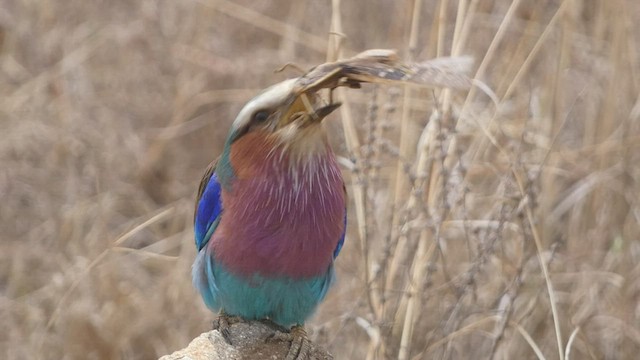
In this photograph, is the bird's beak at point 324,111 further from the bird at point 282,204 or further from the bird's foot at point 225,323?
the bird's foot at point 225,323

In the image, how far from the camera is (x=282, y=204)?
7.70ft

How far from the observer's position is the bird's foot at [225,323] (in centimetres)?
251

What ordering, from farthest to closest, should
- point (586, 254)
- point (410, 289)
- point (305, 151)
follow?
point (586, 254) → point (410, 289) → point (305, 151)

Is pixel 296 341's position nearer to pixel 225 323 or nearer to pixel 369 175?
pixel 225 323

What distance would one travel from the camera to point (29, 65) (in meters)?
5.41

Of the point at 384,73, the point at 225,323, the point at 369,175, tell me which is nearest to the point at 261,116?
Result: the point at 384,73

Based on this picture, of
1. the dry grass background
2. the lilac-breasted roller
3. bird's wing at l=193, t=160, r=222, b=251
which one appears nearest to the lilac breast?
the lilac-breasted roller

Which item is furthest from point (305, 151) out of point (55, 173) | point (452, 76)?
point (55, 173)

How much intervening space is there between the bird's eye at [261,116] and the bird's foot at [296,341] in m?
0.58

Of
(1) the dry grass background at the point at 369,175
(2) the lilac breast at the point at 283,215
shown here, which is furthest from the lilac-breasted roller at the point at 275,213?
(1) the dry grass background at the point at 369,175

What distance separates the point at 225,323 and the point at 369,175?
2.94 ft

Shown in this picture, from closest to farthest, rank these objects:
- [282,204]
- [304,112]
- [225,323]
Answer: [304,112], [282,204], [225,323]

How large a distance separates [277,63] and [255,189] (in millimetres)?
2904

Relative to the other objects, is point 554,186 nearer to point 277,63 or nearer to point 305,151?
point 277,63
